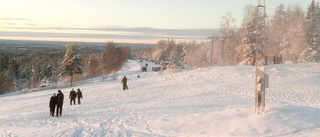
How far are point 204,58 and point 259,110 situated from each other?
6226cm

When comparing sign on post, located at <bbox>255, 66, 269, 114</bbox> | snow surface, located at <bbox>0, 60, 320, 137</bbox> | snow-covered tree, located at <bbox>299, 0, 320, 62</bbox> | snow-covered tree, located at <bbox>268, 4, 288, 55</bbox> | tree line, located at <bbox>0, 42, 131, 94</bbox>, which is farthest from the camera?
tree line, located at <bbox>0, 42, 131, 94</bbox>

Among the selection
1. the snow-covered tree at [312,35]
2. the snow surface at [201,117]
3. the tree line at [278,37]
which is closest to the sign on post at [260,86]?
the snow surface at [201,117]

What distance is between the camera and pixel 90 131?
1105cm

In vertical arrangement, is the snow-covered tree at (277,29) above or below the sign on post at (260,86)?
above

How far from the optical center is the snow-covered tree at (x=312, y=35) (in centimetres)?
3741

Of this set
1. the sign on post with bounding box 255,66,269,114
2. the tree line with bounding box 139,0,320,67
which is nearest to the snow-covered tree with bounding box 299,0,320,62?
the tree line with bounding box 139,0,320,67

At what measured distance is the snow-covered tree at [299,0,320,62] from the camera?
37.4 meters

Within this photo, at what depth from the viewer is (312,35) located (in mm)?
37812

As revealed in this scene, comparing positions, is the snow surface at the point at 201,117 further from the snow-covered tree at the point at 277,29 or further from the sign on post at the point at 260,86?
the snow-covered tree at the point at 277,29

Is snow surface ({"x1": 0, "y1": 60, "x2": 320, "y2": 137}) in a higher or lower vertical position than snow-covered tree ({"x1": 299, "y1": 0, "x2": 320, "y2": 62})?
lower

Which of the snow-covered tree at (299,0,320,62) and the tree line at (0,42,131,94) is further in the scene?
the tree line at (0,42,131,94)

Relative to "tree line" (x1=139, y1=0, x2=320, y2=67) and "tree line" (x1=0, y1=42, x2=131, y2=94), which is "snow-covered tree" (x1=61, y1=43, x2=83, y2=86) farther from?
"tree line" (x1=139, y1=0, x2=320, y2=67)

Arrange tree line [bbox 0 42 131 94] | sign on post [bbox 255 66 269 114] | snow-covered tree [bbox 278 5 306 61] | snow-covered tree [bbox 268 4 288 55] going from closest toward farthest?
sign on post [bbox 255 66 269 114], snow-covered tree [bbox 278 5 306 61], snow-covered tree [bbox 268 4 288 55], tree line [bbox 0 42 131 94]

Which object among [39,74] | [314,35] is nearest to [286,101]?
[314,35]
